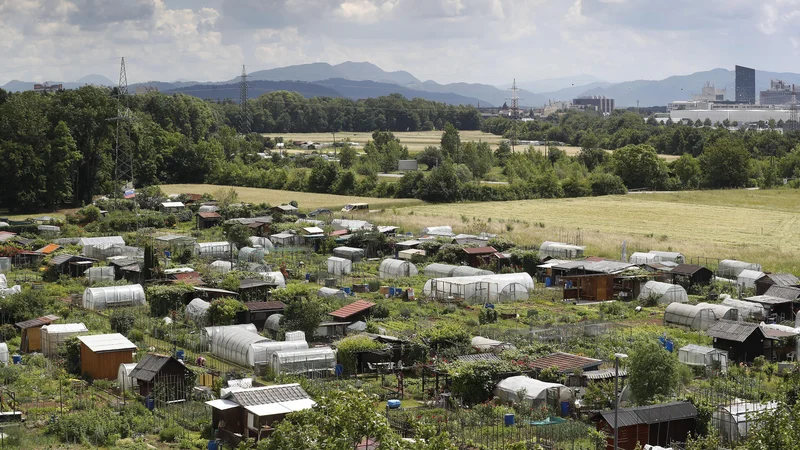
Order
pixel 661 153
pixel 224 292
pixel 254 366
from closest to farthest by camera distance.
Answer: pixel 254 366 < pixel 224 292 < pixel 661 153

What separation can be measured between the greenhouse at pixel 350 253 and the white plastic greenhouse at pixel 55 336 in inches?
686

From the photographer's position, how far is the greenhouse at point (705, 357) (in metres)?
24.8

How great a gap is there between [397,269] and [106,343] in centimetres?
1673

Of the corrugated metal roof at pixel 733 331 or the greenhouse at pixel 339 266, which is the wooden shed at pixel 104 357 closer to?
the greenhouse at pixel 339 266

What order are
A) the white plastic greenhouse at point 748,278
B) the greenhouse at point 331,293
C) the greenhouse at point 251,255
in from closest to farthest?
the greenhouse at point 331,293 < the white plastic greenhouse at point 748,278 < the greenhouse at point 251,255

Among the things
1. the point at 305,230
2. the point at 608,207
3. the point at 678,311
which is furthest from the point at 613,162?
the point at 678,311

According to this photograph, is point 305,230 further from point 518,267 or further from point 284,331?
point 284,331

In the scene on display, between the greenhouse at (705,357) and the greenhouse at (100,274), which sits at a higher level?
the greenhouse at (100,274)

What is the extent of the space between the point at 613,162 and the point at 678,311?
52779mm

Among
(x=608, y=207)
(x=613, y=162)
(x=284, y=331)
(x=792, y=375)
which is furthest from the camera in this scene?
(x=613, y=162)

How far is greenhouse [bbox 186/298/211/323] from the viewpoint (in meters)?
29.9

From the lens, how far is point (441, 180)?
70125 millimetres

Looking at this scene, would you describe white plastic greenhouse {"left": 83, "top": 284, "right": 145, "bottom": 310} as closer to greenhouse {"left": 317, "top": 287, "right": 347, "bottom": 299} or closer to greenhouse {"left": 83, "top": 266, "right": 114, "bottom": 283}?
greenhouse {"left": 83, "top": 266, "right": 114, "bottom": 283}

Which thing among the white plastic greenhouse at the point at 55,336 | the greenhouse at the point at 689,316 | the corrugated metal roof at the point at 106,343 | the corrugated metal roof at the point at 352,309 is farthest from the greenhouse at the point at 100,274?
the greenhouse at the point at 689,316
